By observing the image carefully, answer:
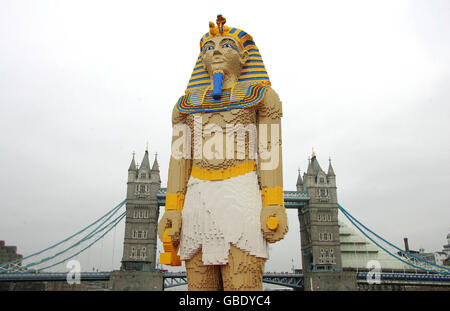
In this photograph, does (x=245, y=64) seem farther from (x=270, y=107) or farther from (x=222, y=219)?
(x=222, y=219)

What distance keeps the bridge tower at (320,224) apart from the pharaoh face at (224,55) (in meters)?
32.0

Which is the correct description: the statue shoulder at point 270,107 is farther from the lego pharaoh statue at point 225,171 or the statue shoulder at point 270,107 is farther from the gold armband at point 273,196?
the gold armband at point 273,196

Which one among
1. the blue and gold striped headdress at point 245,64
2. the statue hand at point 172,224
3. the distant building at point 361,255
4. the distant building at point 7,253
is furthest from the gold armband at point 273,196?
the distant building at point 7,253

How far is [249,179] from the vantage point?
4.60 meters

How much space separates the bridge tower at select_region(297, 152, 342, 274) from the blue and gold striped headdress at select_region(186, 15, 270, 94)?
31.8m

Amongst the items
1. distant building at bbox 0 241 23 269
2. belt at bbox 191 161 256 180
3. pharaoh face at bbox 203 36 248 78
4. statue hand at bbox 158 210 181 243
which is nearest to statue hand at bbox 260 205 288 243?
belt at bbox 191 161 256 180

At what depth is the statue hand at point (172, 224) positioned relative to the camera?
180 inches

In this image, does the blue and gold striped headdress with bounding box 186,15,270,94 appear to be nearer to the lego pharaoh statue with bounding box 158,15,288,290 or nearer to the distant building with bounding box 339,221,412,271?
the lego pharaoh statue with bounding box 158,15,288,290

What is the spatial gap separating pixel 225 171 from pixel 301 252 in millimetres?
36513

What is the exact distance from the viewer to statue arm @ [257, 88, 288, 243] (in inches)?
169

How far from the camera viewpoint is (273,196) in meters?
4.47
